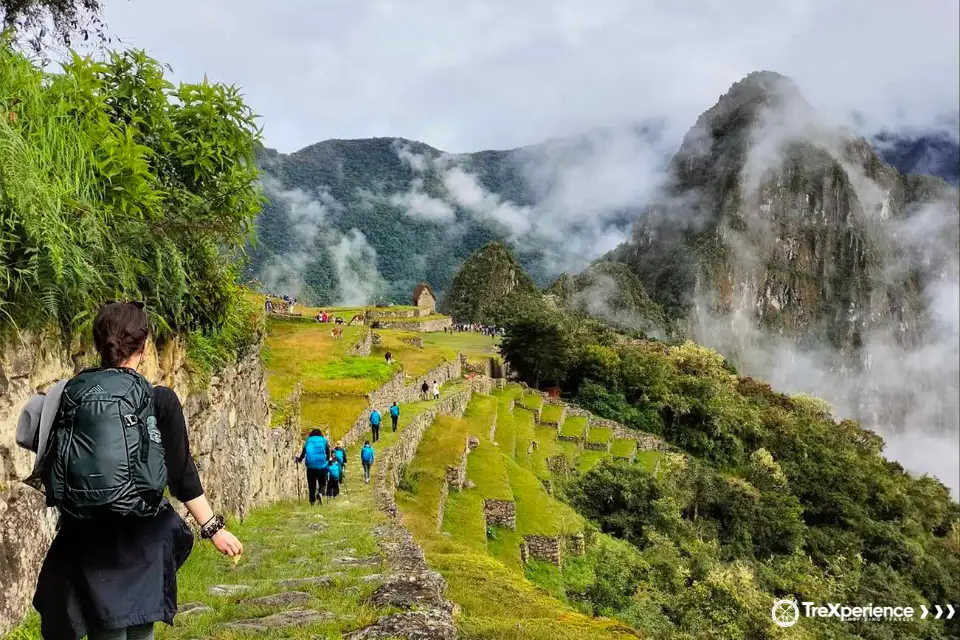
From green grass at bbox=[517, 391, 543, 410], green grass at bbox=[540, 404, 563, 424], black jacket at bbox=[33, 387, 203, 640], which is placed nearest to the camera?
black jacket at bbox=[33, 387, 203, 640]

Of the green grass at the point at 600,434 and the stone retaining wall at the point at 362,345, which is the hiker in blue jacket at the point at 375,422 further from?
the green grass at the point at 600,434

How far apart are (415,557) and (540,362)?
3713cm

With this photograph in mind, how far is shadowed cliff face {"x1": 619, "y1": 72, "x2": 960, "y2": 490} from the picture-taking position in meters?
142

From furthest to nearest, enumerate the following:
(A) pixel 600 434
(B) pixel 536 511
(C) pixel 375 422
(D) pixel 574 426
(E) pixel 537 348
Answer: (E) pixel 537 348, (A) pixel 600 434, (D) pixel 574 426, (B) pixel 536 511, (C) pixel 375 422

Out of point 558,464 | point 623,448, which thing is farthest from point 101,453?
point 623,448

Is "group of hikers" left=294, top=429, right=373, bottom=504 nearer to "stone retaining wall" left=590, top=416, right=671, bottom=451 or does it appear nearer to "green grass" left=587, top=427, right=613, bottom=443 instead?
"green grass" left=587, top=427, right=613, bottom=443

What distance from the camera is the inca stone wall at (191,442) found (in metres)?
3.46

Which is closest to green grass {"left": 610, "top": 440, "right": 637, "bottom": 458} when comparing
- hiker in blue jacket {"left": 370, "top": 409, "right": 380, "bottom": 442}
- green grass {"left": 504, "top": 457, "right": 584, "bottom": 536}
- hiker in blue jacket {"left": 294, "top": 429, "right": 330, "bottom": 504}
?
green grass {"left": 504, "top": 457, "right": 584, "bottom": 536}

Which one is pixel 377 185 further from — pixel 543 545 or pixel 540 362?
pixel 543 545

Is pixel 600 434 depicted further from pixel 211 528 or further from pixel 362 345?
pixel 211 528

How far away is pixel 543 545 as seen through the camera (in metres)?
16.2

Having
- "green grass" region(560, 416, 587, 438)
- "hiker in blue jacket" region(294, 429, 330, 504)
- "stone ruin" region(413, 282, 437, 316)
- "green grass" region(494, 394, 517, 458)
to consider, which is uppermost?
"stone ruin" region(413, 282, 437, 316)

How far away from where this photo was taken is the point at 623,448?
3325 centimetres

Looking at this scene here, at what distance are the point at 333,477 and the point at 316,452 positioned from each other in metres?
0.89
